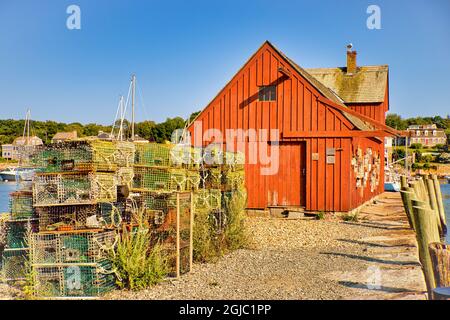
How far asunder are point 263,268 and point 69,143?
4211mm

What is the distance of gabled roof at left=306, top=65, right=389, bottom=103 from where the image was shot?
1105 inches

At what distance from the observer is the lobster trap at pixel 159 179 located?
10.2 metres

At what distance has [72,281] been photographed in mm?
8305

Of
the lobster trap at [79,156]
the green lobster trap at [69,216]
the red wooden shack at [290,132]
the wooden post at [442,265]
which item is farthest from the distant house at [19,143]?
the red wooden shack at [290,132]

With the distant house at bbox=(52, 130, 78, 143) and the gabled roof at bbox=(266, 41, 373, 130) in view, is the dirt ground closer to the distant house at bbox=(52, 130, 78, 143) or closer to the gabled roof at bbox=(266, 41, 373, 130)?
the distant house at bbox=(52, 130, 78, 143)

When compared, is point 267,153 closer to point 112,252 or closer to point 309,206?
point 309,206

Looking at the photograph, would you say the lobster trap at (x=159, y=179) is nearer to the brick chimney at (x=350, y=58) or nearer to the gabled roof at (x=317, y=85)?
the gabled roof at (x=317, y=85)

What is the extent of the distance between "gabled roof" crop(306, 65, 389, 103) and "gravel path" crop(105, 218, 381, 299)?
13.9 meters

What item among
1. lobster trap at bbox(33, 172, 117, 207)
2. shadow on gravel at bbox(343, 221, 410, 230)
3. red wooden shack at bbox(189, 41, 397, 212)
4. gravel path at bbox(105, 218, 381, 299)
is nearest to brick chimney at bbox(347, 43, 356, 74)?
red wooden shack at bbox(189, 41, 397, 212)

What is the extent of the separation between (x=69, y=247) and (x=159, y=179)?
2.56 metres

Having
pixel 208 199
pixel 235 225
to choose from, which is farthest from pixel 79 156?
pixel 235 225

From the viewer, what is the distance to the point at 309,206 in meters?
19.3

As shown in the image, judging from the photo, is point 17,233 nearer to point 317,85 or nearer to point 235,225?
point 235,225
